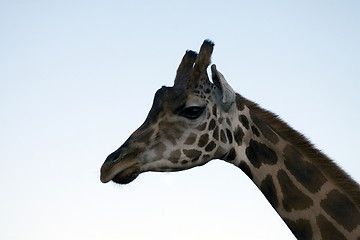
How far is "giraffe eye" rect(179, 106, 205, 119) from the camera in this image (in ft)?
31.7

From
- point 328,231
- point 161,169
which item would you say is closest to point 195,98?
point 161,169

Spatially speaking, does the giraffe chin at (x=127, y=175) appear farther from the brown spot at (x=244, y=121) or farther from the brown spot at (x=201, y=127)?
the brown spot at (x=244, y=121)

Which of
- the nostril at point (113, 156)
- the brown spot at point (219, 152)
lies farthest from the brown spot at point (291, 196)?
the nostril at point (113, 156)

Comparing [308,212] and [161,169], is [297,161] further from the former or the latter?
[161,169]

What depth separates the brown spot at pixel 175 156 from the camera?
30.9 feet

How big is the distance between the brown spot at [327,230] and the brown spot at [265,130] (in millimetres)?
1358

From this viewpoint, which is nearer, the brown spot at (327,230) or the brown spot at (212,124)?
the brown spot at (327,230)

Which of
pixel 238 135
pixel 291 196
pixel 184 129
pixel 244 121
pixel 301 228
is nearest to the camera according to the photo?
pixel 301 228

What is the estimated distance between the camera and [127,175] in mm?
9023

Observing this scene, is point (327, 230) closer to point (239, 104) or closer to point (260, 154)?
point (260, 154)

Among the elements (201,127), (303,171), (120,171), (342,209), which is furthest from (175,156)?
(342,209)

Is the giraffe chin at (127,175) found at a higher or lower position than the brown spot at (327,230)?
higher

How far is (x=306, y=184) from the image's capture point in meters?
9.55

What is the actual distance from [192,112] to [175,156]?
2.40ft
